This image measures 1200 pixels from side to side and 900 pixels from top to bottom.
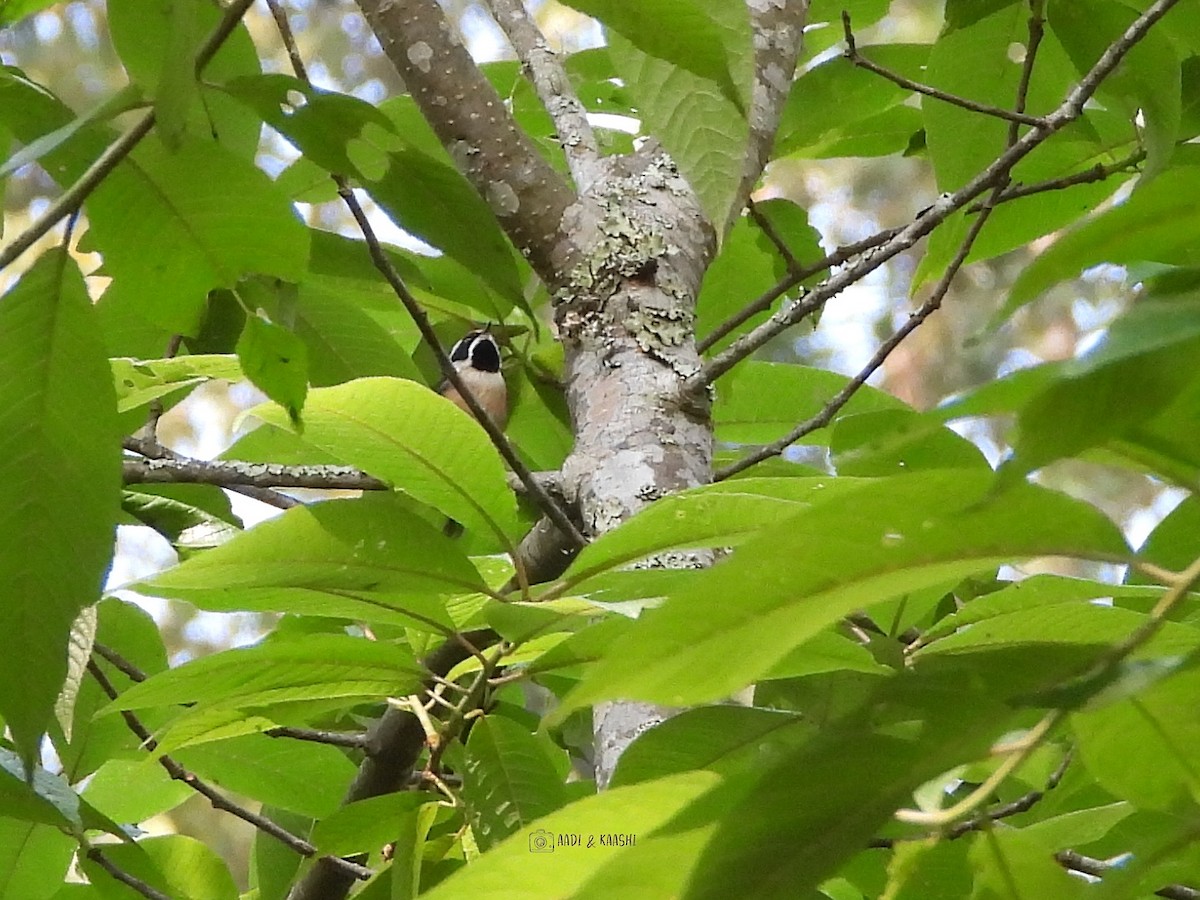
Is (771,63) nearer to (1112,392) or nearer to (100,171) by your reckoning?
(100,171)

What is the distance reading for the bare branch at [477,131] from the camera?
3.63ft

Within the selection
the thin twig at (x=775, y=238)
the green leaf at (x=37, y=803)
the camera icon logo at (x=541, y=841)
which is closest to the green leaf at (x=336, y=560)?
the green leaf at (x=37, y=803)

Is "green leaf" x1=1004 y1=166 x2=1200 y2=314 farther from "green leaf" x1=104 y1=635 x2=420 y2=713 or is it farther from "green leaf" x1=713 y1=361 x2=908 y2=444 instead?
"green leaf" x1=713 y1=361 x2=908 y2=444

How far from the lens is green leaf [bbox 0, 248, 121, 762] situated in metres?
0.51

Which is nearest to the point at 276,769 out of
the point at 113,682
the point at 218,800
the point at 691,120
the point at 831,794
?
the point at 218,800

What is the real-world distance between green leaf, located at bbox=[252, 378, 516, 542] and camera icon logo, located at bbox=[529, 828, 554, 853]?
1.06 ft

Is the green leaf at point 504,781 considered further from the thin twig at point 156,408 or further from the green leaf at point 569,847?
the thin twig at point 156,408

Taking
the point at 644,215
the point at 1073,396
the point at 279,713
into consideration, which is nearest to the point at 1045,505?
the point at 1073,396

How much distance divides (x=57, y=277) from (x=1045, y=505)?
43cm

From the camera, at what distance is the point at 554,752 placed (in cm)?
111

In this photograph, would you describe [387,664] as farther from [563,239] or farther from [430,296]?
[430,296]

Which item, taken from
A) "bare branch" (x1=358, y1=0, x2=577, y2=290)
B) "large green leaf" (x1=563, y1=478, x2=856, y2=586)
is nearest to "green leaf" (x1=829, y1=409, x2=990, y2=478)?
"large green leaf" (x1=563, y1=478, x2=856, y2=586)

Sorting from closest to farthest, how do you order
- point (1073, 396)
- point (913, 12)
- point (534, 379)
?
point (1073, 396) < point (534, 379) < point (913, 12)

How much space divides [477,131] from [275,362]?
0.53 meters
